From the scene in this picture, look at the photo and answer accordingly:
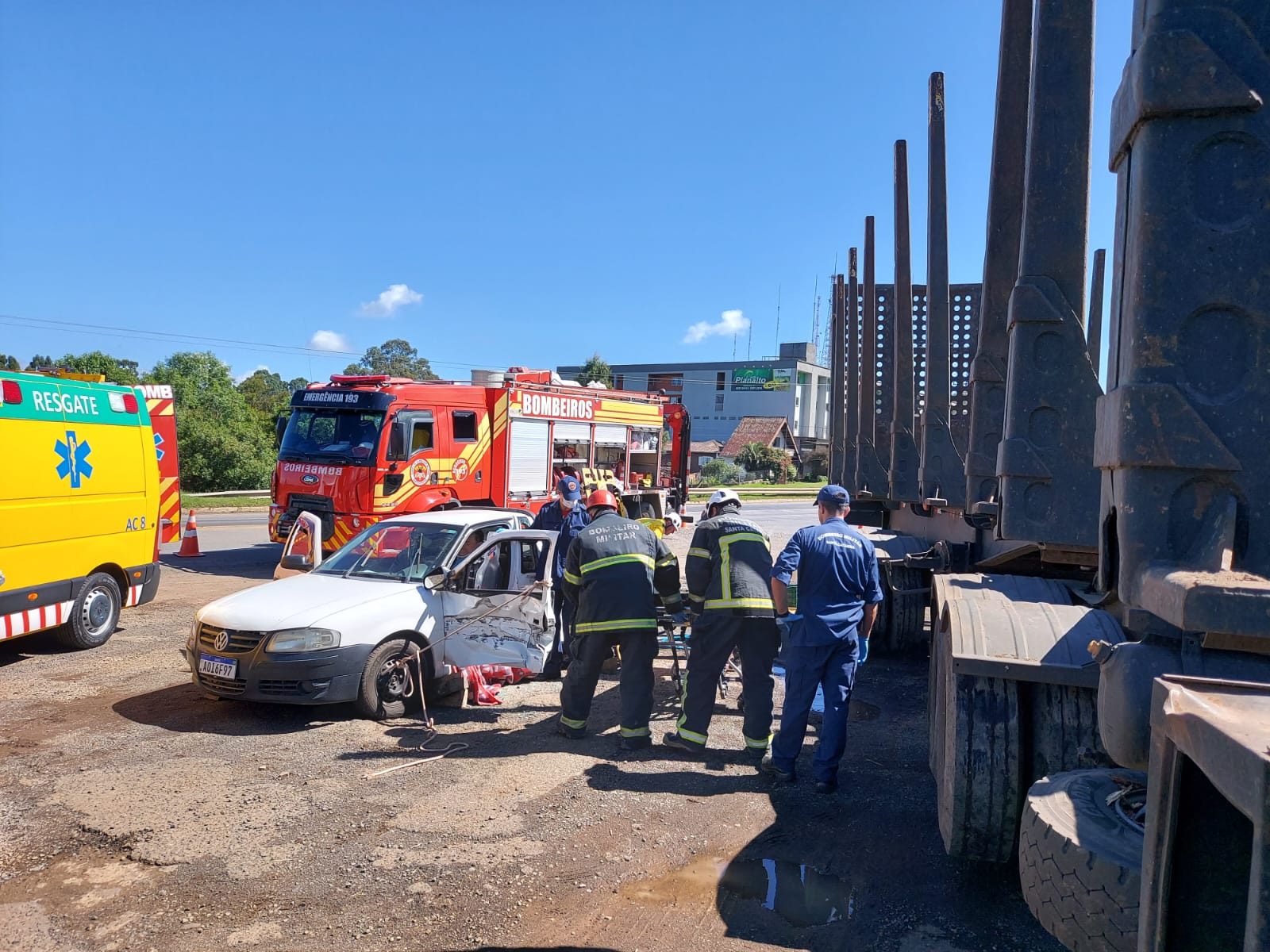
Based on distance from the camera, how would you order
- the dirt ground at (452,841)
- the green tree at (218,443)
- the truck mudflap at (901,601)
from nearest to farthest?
the dirt ground at (452,841) < the truck mudflap at (901,601) < the green tree at (218,443)

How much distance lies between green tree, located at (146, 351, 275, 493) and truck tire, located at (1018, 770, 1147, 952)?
106 feet

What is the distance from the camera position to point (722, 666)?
5.56 m

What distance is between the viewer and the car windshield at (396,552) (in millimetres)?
6746

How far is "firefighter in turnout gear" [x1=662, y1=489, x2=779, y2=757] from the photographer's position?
5453 mm

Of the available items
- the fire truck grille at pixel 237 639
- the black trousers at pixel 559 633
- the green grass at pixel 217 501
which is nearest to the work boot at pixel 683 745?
the black trousers at pixel 559 633

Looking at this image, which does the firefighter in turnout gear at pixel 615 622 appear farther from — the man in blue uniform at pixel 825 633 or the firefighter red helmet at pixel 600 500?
the man in blue uniform at pixel 825 633

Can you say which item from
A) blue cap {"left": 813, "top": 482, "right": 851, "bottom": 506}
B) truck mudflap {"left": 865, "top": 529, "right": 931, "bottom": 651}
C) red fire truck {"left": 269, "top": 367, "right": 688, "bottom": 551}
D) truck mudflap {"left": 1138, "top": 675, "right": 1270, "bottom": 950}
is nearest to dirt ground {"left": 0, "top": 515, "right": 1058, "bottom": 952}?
blue cap {"left": 813, "top": 482, "right": 851, "bottom": 506}

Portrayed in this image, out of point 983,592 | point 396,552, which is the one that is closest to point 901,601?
point 983,592

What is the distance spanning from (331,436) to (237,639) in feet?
23.5

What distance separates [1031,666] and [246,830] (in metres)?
3.68

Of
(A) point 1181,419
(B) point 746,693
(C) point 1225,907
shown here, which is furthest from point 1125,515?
(B) point 746,693

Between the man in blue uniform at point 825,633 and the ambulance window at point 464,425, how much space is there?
871cm

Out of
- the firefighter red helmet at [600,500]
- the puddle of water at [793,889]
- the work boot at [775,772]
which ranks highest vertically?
the firefighter red helmet at [600,500]

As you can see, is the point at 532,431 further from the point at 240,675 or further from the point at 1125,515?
the point at 1125,515
